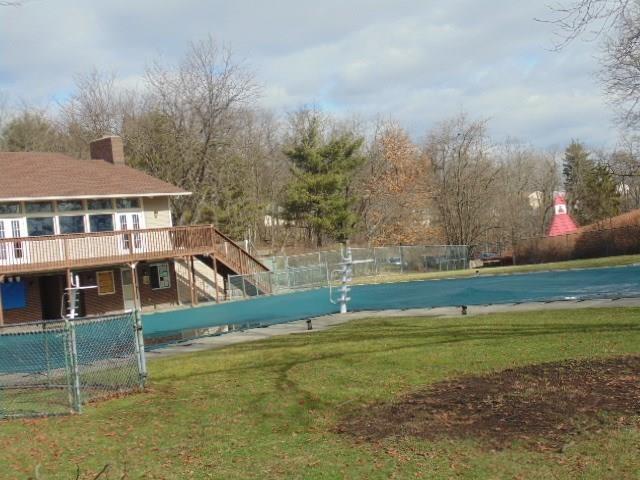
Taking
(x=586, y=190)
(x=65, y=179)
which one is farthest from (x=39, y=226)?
(x=586, y=190)

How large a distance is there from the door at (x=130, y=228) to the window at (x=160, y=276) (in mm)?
2158

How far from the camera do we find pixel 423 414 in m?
8.16

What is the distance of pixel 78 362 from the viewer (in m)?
11.6

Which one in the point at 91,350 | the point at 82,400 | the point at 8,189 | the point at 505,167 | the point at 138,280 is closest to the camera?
the point at 82,400

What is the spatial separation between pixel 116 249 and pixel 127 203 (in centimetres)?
372

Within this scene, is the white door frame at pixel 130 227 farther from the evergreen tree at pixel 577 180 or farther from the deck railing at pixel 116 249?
the evergreen tree at pixel 577 180

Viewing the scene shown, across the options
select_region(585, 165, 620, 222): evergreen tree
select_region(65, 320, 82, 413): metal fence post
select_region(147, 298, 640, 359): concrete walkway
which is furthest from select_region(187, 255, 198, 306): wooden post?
select_region(585, 165, 620, 222): evergreen tree

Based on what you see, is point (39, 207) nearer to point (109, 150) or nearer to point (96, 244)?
point (96, 244)

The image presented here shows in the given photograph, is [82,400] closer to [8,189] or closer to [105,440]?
[105,440]

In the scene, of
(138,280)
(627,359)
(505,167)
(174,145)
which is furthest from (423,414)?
(505,167)

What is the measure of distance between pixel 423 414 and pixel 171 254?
82.4ft

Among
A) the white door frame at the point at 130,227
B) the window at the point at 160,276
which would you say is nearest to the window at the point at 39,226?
the white door frame at the point at 130,227

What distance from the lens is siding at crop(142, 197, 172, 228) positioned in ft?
113

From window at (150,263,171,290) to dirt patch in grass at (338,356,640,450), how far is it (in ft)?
87.1
